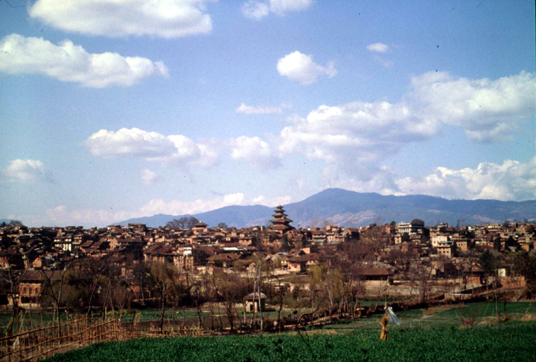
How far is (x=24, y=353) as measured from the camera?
14.3 metres

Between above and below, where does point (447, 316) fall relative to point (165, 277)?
below

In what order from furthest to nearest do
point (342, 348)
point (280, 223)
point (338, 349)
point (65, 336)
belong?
point (280, 223) < point (65, 336) < point (342, 348) < point (338, 349)

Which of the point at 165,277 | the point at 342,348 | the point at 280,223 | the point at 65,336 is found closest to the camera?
the point at 342,348

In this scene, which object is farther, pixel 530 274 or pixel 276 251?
pixel 276 251

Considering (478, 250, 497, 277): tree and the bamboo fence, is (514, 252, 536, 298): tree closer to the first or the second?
(478, 250, 497, 277): tree

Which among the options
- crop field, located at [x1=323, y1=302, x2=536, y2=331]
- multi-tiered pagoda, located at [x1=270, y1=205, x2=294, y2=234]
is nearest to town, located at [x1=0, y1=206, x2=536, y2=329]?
crop field, located at [x1=323, y1=302, x2=536, y2=331]

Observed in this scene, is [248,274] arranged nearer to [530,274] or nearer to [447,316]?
[447,316]

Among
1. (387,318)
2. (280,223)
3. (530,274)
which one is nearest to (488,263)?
(530,274)

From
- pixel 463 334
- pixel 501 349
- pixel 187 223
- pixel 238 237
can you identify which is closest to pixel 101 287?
pixel 463 334

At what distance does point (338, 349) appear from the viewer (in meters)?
15.3

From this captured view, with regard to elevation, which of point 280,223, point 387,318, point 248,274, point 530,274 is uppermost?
point 280,223

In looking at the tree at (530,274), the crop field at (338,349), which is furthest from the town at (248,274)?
the crop field at (338,349)

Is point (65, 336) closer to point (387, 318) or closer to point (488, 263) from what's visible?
point (387, 318)

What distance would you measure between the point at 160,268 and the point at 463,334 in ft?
91.3
